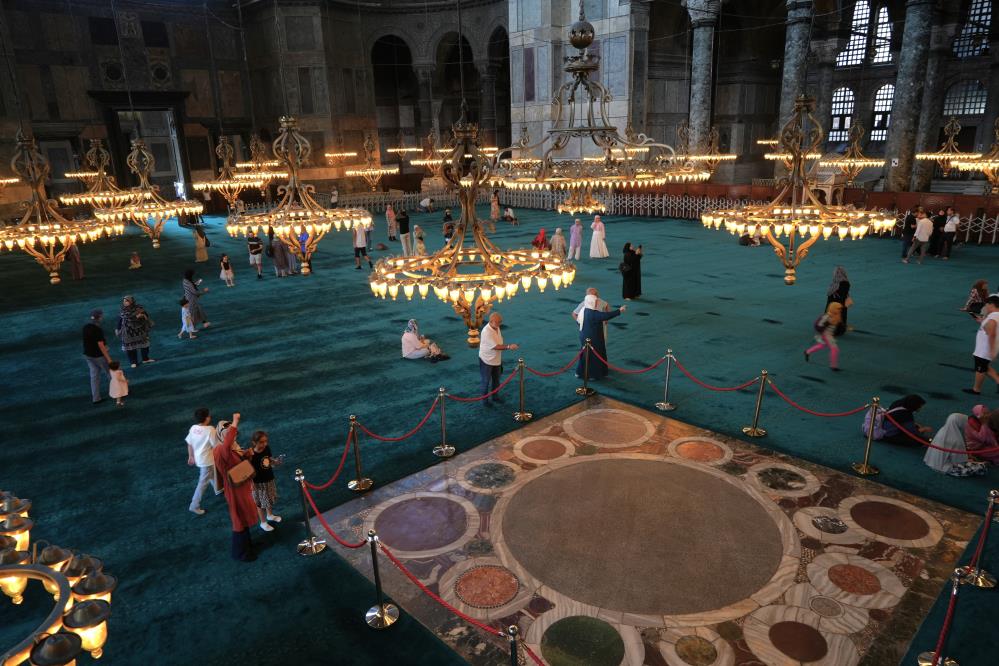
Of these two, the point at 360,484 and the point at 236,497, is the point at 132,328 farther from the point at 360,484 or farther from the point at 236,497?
the point at 236,497

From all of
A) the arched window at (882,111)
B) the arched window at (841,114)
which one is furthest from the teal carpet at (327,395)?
the arched window at (841,114)

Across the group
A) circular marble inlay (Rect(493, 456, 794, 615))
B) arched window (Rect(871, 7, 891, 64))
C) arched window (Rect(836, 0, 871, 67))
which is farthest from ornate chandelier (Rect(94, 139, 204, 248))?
arched window (Rect(871, 7, 891, 64))

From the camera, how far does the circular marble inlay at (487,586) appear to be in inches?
193

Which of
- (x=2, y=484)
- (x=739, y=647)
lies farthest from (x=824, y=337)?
(x=2, y=484)

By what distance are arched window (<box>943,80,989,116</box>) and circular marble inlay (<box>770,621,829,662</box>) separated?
35.3 meters

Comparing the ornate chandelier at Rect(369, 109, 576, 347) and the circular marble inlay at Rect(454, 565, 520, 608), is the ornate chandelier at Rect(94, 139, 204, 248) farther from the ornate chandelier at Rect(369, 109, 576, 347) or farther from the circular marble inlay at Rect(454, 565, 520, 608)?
the circular marble inlay at Rect(454, 565, 520, 608)

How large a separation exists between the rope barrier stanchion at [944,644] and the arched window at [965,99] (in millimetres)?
35059

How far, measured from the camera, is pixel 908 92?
67.8 feet

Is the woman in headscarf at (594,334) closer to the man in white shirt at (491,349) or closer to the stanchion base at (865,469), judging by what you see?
the man in white shirt at (491,349)

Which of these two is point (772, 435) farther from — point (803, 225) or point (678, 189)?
point (678, 189)

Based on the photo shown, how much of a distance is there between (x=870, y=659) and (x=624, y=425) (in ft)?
12.8

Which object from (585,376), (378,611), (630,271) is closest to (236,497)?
(378,611)

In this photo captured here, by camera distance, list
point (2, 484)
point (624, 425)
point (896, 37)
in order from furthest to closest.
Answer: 1. point (896, 37)
2. point (624, 425)
3. point (2, 484)

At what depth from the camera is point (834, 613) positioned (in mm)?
4680
